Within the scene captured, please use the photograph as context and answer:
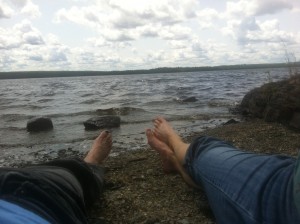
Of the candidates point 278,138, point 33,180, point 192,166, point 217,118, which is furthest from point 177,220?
point 217,118

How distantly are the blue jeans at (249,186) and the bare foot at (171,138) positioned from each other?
2.73ft

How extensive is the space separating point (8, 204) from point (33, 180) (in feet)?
0.63

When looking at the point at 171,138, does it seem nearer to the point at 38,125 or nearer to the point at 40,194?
the point at 40,194

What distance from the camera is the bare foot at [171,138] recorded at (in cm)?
298

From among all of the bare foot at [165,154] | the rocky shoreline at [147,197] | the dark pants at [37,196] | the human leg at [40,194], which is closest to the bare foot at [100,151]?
the rocky shoreline at [147,197]

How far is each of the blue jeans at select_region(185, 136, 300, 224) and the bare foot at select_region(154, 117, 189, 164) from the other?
2.73ft

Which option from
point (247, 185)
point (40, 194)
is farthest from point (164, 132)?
point (40, 194)

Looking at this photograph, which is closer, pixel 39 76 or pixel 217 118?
pixel 217 118

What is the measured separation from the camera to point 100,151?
13.3ft

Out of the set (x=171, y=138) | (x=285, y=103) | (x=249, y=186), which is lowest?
(x=285, y=103)

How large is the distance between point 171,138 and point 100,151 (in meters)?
0.89

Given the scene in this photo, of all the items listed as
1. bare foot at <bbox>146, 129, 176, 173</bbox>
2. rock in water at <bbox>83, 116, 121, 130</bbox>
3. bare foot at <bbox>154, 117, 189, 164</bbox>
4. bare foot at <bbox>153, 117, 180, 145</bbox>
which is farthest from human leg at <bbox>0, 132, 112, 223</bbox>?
rock in water at <bbox>83, 116, 121, 130</bbox>

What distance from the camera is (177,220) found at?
9.05 feet

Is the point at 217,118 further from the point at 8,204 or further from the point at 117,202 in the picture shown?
the point at 8,204
